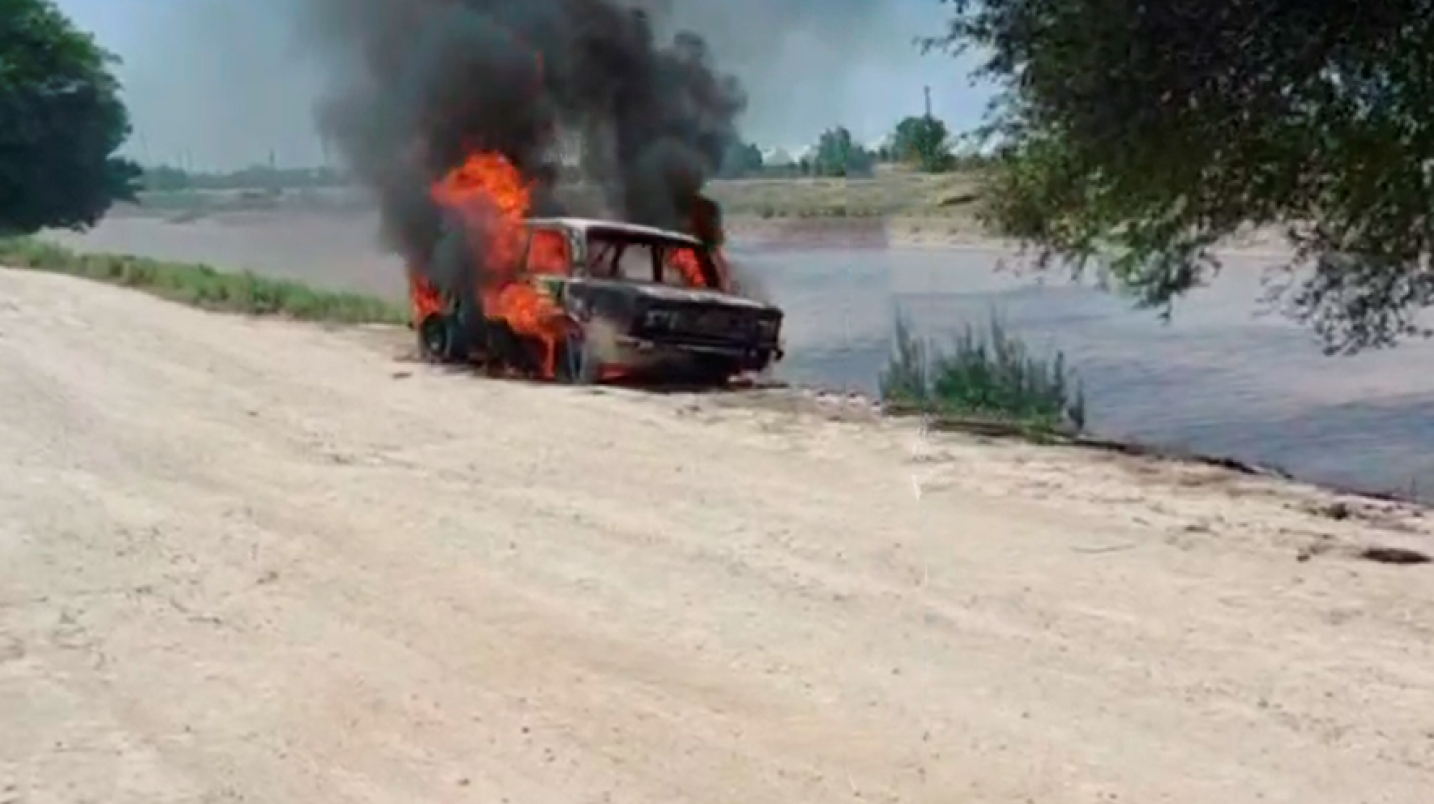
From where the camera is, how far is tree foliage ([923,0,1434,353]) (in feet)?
34.5

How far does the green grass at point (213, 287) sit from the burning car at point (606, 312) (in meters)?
8.52

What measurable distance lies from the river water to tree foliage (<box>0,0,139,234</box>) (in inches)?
536

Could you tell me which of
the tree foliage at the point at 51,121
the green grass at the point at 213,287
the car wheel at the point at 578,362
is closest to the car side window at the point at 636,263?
the car wheel at the point at 578,362

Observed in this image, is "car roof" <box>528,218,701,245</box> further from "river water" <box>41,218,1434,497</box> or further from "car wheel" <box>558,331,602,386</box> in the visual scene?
"river water" <box>41,218,1434,497</box>

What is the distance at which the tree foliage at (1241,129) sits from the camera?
10.5m

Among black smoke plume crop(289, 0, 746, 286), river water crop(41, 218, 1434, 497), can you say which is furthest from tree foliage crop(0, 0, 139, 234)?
black smoke plume crop(289, 0, 746, 286)

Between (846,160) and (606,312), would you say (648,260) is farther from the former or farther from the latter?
(846,160)

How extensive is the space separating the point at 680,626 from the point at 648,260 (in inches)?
427

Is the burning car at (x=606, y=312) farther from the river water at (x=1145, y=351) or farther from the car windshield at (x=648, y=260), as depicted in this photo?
the river water at (x=1145, y=351)

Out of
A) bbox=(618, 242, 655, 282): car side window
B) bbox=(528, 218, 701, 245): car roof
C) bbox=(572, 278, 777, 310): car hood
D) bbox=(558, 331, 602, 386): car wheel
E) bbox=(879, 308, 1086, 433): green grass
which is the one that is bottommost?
bbox=(879, 308, 1086, 433): green grass

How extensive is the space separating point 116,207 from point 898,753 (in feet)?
218

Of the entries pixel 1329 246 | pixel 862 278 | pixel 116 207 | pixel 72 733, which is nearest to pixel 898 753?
pixel 72 733

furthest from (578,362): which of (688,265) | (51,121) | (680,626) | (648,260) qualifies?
(51,121)

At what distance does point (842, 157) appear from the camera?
39.2 meters
